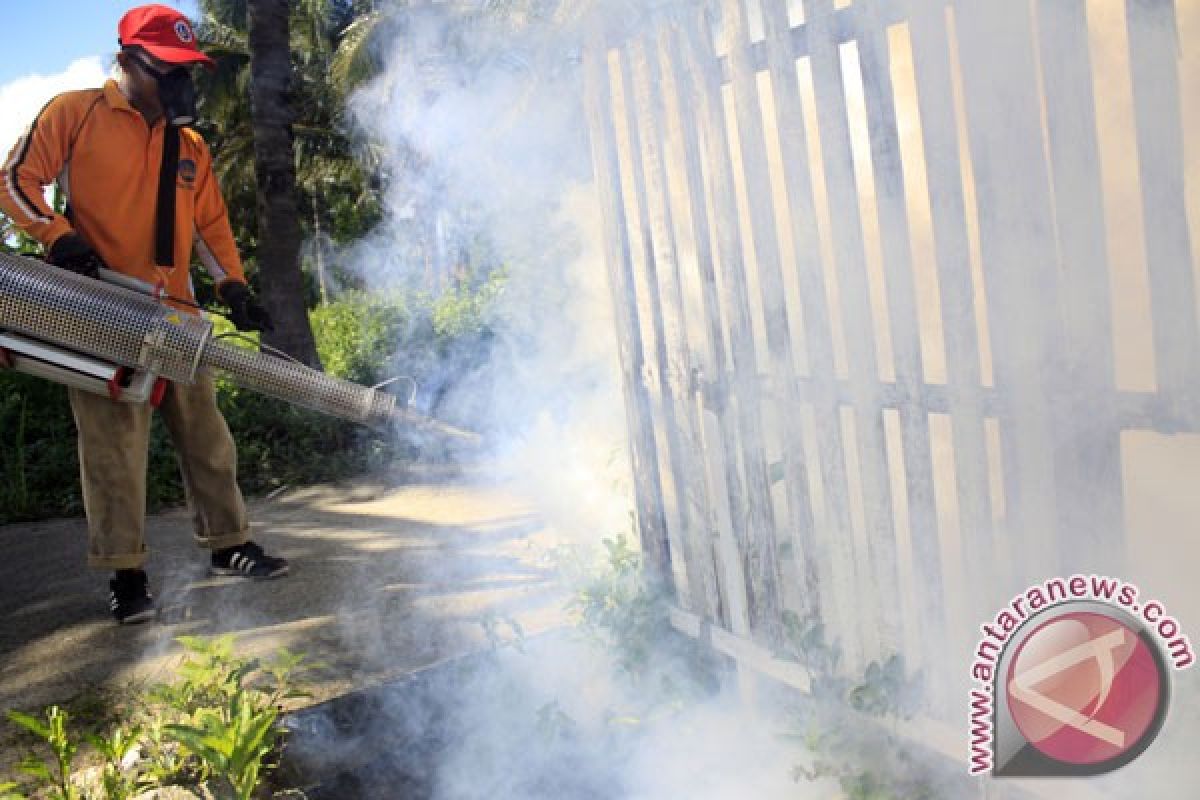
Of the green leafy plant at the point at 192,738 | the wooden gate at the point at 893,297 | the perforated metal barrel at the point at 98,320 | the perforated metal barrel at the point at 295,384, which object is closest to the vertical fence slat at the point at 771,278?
the wooden gate at the point at 893,297

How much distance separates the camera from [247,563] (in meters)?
4.29

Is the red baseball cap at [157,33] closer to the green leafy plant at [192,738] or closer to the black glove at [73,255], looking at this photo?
the black glove at [73,255]

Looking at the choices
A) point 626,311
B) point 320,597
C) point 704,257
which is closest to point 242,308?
point 320,597

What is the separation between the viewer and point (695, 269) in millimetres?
2646

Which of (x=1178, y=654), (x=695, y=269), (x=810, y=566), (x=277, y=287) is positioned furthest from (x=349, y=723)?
(x=277, y=287)

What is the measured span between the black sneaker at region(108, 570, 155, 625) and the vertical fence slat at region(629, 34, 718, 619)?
2317 millimetres

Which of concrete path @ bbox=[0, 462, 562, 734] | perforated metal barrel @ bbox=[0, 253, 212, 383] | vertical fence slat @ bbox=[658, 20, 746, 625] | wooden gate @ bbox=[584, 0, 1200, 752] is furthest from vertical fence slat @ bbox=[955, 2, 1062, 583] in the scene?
perforated metal barrel @ bbox=[0, 253, 212, 383]

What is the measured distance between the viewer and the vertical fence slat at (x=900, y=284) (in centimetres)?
195

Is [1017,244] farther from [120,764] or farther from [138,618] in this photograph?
[138,618]

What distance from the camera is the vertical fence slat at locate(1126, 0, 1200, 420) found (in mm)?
1534

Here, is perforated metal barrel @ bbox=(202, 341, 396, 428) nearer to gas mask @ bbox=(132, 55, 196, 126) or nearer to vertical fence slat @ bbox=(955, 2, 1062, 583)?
gas mask @ bbox=(132, 55, 196, 126)

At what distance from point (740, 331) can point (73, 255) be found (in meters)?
2.46

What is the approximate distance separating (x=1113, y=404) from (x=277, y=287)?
8425 mm

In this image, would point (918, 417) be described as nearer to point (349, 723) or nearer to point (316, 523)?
point (349, 723)
